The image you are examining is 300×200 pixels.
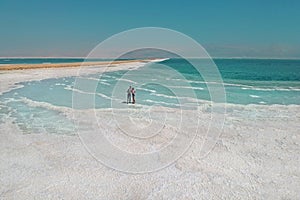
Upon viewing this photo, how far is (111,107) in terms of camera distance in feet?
69.8

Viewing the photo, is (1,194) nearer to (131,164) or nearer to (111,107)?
(131,164)

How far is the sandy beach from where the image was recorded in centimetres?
813

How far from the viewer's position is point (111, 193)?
Answer: 26.6 feet

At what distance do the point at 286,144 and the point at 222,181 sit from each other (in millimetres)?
5618

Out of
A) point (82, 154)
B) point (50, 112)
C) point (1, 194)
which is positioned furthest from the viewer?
point (50, 112)

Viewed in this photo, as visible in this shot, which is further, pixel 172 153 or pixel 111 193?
pixel 172 153

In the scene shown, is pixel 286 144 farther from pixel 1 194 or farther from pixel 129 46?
pixel 1 194

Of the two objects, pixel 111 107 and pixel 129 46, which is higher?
pixel 129 46

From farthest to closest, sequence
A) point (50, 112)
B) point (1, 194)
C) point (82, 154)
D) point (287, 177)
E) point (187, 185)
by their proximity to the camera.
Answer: point (50, 112) < point (82, 154) < point (287, 177) < point (187, 185) < point (1, 194)

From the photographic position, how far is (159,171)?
9.69 m

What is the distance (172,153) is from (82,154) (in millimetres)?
3889

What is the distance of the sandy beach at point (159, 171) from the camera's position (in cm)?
813

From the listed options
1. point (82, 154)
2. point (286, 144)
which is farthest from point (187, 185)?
point (286, 144)

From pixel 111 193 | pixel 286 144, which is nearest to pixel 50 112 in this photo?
pixel 111 193
